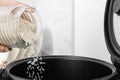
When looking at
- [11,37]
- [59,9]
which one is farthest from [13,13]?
[59,9]

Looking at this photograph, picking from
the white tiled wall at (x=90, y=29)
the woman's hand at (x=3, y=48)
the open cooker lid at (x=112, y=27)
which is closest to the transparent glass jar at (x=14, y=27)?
the woman's hand at (x=3, y=48)

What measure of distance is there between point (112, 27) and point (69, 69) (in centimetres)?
18

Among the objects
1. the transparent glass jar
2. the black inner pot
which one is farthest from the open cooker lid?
the transparent glass jar

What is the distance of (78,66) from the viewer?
838 mm

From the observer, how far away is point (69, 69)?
851mm

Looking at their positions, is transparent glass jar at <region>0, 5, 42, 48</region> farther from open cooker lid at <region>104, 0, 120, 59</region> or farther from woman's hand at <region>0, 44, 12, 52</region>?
open cooker lid at <region>104, 0, 120, 59</region>

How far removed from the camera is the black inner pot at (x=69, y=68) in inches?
30.9

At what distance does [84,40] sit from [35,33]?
0.19 meters

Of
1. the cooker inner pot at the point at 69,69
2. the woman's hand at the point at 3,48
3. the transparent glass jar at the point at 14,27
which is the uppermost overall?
the transparent glass jar at the point at 14,27

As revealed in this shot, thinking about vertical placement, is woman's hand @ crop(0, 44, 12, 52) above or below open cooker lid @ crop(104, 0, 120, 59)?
below

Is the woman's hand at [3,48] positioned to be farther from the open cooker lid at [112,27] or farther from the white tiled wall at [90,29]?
the open cooker lid at [112,27]

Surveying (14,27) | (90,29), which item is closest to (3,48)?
(14,27)

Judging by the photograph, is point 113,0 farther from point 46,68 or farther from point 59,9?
point 59,9

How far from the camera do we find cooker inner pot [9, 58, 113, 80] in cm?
80
